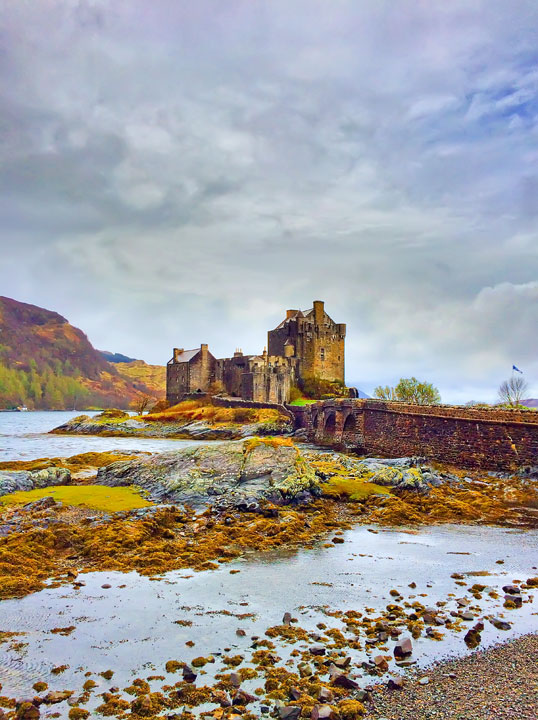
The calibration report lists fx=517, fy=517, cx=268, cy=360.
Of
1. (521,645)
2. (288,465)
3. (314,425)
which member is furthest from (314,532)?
(314,425)

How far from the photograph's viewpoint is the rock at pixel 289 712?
7.16m

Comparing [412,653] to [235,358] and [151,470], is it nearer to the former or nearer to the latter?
[151,470]

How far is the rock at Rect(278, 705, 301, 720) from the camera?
7160 mm

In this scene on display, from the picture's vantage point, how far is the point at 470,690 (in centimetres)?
777

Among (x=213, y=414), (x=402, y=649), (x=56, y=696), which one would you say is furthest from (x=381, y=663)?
(x=213, y=414)

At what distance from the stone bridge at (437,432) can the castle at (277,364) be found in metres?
17.6

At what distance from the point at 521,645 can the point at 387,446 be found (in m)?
34.0

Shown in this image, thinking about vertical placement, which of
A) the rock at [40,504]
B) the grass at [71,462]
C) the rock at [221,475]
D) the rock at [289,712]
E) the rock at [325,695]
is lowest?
A: the rock at [289,712]

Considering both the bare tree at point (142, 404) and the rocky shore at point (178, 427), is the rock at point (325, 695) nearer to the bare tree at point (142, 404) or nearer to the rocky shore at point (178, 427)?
the rocky shore at point (178, 427)

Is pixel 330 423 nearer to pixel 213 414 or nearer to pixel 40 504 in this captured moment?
pixel 213 414

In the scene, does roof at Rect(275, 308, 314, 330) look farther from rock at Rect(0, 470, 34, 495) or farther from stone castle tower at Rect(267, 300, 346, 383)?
rock at Rect(0, 470, 34, 495)

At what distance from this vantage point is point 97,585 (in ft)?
40.8

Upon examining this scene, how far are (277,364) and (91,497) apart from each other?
51888mm

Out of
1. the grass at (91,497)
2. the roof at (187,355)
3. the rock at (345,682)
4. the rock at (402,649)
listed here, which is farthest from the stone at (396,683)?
the roof at (187,355)
